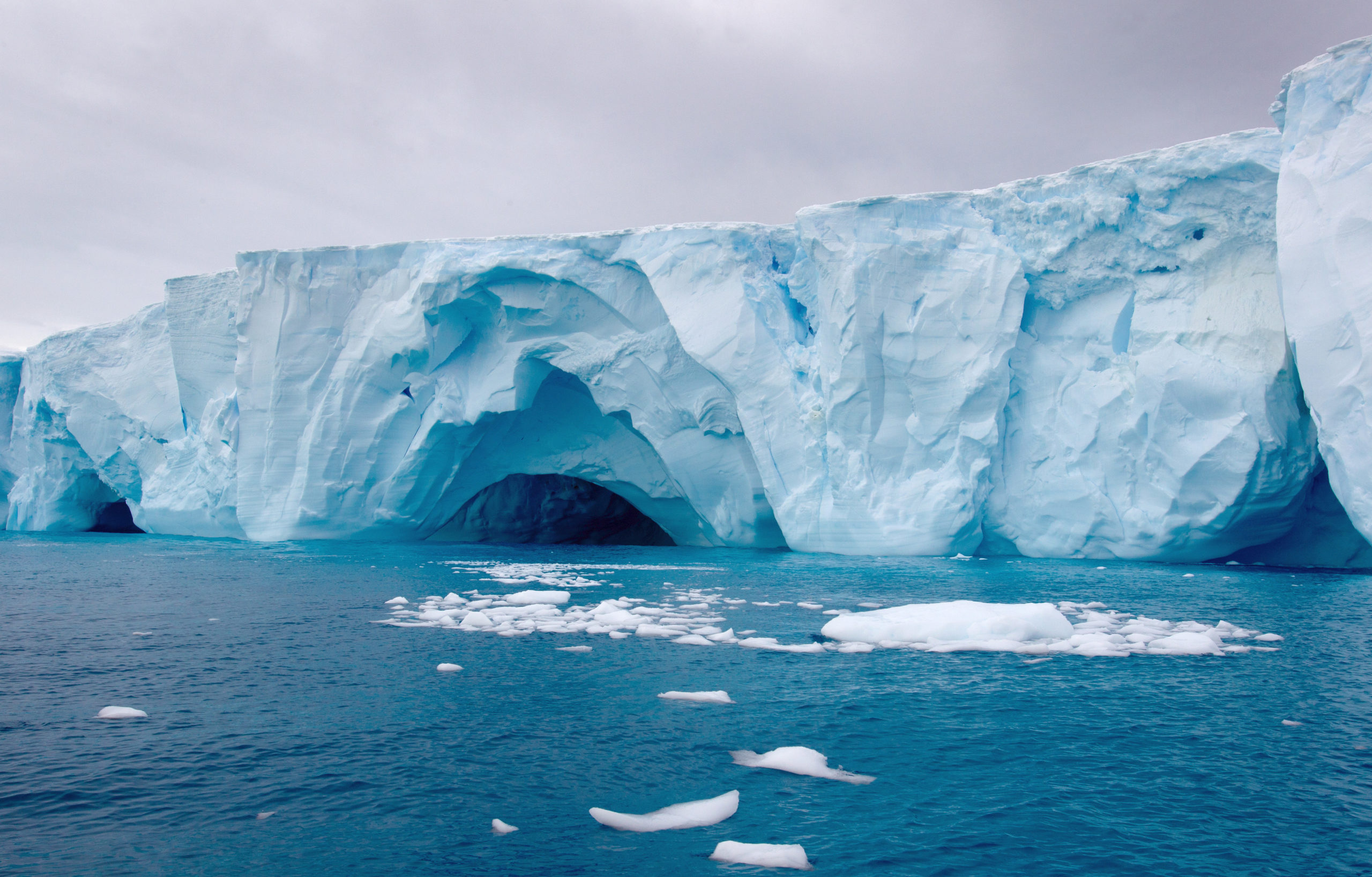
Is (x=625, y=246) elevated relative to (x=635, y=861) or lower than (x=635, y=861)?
elevated

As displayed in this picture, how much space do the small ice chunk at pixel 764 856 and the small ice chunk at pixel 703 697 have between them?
6.18 feet

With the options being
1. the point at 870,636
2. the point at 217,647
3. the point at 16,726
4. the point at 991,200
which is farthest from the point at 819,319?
the point at 16,726

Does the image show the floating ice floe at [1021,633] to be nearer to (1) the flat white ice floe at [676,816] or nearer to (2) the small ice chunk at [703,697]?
(2) the small ice chunk at [703,697]

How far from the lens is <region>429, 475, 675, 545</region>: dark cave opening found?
74.1 feet

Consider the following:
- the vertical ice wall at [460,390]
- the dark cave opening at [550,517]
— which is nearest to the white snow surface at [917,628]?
the vertical ice wall at [460,390]

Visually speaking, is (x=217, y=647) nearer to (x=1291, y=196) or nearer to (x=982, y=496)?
(x=982, y=496)

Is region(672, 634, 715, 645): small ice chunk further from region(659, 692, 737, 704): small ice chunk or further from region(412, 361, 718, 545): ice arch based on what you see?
region(412, 361, 718, 545): ice arch

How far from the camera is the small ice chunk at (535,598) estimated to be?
8594 mm

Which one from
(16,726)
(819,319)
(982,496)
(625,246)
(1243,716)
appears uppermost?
(625,246)

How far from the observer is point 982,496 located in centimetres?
1437

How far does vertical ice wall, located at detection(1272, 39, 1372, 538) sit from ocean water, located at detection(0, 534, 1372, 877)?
12.9ft

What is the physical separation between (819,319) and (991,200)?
11.4ft

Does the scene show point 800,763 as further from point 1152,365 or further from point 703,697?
point 1152,365

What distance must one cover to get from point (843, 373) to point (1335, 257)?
→ 6855 millimetres
